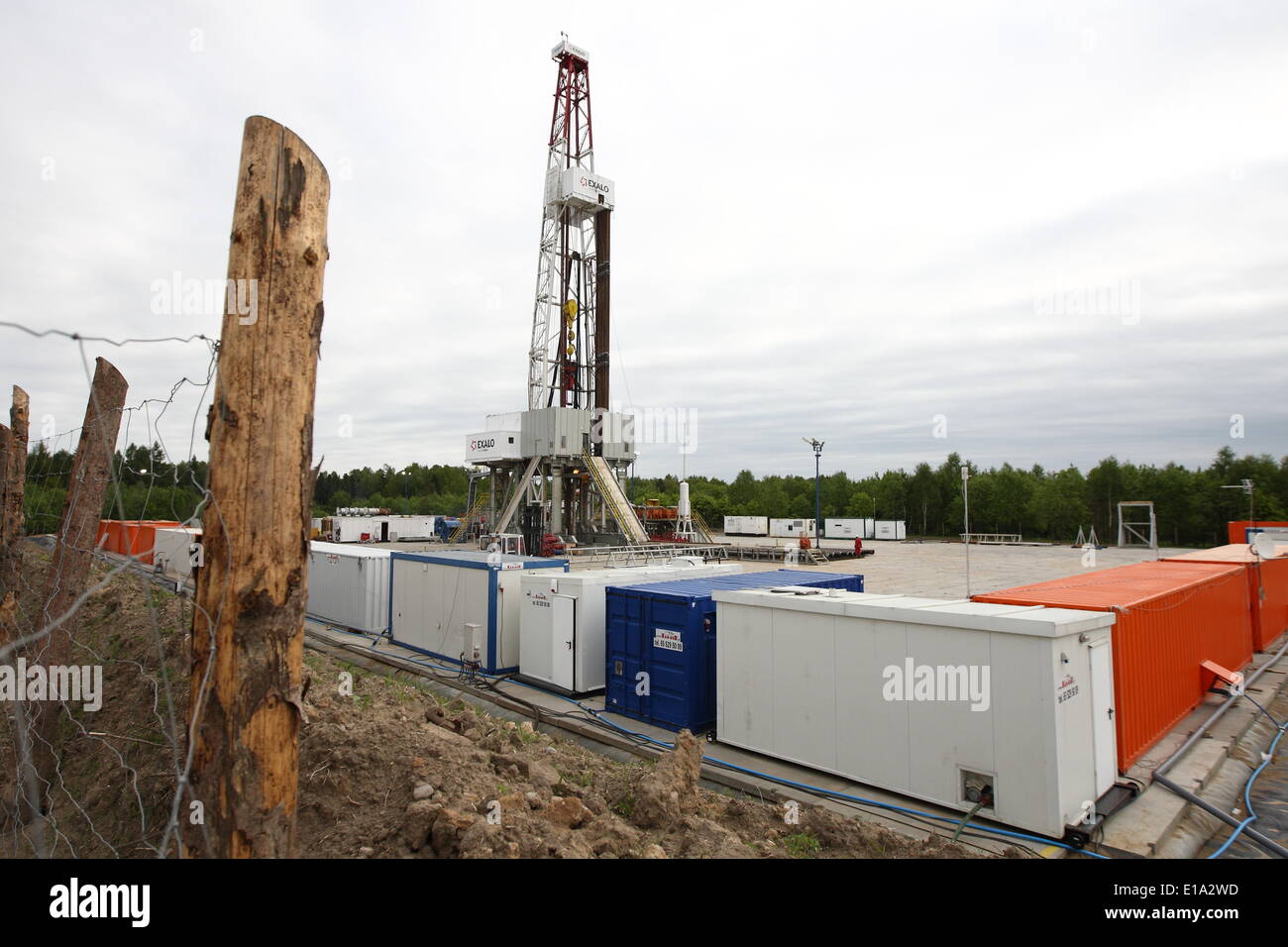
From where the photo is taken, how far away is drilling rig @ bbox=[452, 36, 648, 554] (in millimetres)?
37031

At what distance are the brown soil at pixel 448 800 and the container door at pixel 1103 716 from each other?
2370mm

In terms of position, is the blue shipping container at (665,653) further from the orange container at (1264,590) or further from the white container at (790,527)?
the white container at (790,527)

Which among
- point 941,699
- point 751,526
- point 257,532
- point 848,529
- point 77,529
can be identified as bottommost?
point 848,529

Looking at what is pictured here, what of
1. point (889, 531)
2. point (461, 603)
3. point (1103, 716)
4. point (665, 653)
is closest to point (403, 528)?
point (889, 531)

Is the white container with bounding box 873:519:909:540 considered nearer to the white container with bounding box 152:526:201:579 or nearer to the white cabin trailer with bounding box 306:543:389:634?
Result: the white cabin trailer with bounding box 306:543:389:634

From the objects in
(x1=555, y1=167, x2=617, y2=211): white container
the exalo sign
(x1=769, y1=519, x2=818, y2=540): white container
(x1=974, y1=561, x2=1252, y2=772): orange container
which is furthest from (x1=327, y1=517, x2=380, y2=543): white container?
(x1=974, y1=561, x2=1252, y2=772): orange container

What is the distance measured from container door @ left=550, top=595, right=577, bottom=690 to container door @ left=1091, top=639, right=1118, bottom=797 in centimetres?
703

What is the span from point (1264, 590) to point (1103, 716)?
12773 millimetres

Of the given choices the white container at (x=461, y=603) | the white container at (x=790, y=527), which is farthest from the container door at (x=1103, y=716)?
the white container at (x=790, y=527)

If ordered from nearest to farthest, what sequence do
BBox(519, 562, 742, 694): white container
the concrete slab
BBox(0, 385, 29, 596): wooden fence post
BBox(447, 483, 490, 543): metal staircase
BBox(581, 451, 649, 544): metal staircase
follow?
the concrete slab → BBox(0, 385, 29, 596): wooden fence post → BBox(519, 562, 742, 694): white container → BBox(581, 451, 649, 544): metal staircase → BBox(447, 483, 490, 543): metal staircase

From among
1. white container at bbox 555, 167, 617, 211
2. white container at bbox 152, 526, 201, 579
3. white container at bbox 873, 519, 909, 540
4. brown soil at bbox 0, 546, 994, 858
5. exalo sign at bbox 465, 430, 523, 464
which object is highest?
white container at bbox 555, 167, 617, 211

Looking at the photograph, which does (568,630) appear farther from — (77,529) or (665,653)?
(77,529)

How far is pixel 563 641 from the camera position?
36.2 ft
